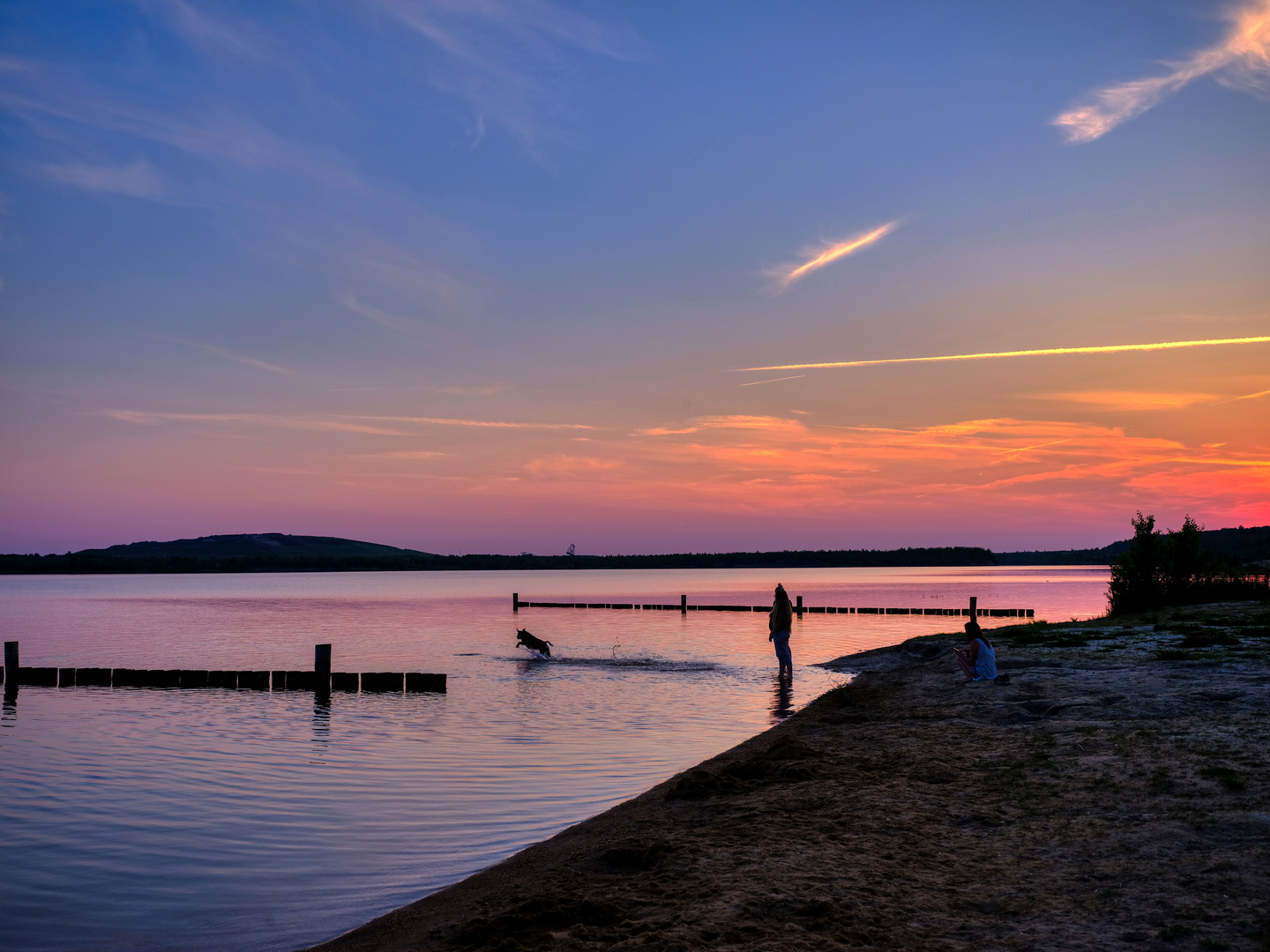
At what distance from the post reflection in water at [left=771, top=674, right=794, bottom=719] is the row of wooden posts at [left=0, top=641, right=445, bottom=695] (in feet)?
30.4

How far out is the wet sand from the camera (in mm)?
6273

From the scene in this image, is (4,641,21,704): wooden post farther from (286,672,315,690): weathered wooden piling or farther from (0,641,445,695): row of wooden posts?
(286,672,315,690): weathered wooden piling

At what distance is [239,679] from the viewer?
2670 centimetres

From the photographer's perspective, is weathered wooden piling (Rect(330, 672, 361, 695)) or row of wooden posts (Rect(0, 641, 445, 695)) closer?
row of wooden posts (Rect(0, 641, 445, 695))

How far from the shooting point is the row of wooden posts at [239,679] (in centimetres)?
2547

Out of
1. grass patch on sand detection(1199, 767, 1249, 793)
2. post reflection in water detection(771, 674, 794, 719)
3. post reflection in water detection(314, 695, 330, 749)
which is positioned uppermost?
grass patch on sand detection(1199, 767, 1249, 793)

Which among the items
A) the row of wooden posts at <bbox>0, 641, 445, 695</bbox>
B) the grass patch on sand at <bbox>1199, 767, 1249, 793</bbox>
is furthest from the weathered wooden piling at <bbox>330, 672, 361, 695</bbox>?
the grass patch on sand at <bbox>1199, 767, 1249, 793</bbox>

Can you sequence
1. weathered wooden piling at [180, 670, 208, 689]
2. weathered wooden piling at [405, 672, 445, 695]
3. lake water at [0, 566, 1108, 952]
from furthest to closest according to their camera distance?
weathered wooden piling at [180, 670, 208, 689], weathered wooden piling at [405, 672, 445, 695], lake water at [0, 566, 1108, 952]

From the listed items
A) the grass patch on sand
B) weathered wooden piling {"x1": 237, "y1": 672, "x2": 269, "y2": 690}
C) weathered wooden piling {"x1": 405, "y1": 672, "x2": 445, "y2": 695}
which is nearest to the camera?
the grass patch on sand

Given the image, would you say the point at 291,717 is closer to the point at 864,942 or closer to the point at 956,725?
the point at 956,725

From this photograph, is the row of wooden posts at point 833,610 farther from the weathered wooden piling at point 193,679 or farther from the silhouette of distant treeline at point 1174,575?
the weathered wooden piling at point 193,679

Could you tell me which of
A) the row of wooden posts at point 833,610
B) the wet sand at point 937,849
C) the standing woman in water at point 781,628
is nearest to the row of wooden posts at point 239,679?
the standing woman in water at point 781,628

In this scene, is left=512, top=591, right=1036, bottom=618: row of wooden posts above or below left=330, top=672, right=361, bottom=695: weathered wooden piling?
below

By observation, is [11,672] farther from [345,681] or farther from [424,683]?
[424,683]
